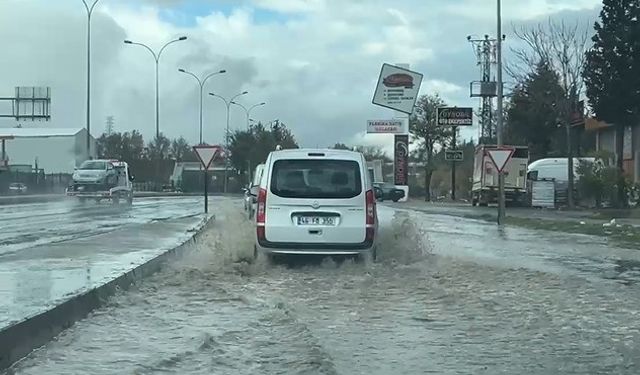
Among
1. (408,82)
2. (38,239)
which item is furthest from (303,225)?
(408,82)

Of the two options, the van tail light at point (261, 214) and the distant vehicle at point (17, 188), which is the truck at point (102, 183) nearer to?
the distant vehicle at point (17, 188)

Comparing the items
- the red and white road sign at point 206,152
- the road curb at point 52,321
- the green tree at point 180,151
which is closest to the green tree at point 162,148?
the green tree at point 180,151

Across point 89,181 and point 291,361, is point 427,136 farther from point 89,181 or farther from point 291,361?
point 291,361

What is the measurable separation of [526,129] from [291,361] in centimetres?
6534

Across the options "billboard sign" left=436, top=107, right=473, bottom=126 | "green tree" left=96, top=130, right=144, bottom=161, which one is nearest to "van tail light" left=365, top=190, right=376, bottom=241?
"billboard sign" left=436, top=107, right=473, bottom=126

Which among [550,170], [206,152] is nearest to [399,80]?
[206,152]

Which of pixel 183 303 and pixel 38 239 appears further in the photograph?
pixel 38 239

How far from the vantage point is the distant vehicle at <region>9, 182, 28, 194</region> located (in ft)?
210

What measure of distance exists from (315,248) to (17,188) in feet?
183

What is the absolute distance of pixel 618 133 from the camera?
44.0 metres

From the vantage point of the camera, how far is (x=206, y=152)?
1153 inches

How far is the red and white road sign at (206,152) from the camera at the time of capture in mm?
29250

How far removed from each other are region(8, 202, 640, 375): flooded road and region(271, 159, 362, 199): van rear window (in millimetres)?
1103

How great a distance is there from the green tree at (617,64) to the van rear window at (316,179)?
1140 inches
